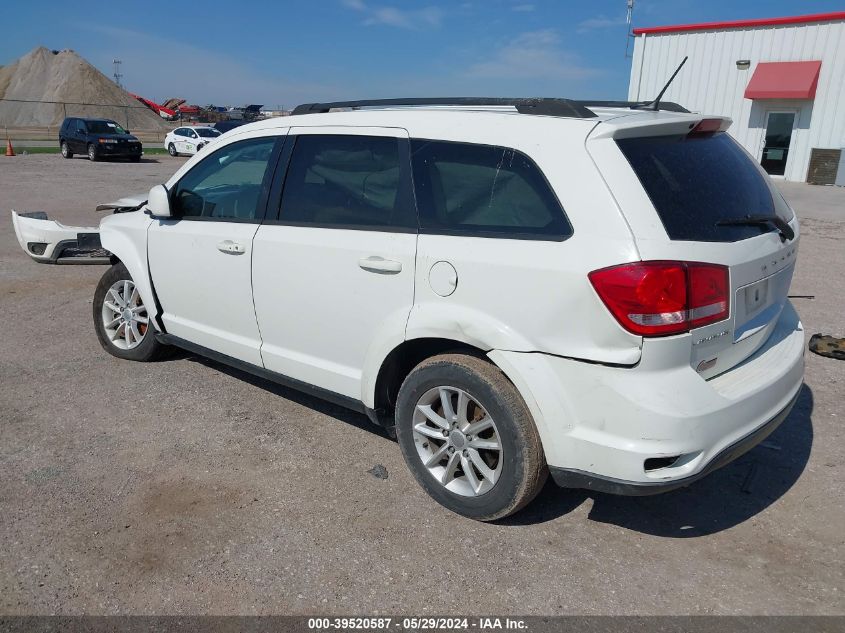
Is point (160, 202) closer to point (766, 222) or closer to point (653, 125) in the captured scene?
point (653, 125)

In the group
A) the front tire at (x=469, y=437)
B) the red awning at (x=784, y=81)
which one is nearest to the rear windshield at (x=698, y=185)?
the front tire at (x=469, y=437)

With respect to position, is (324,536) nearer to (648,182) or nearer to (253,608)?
(253,608)

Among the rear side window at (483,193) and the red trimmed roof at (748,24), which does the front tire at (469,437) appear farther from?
the red trimmed roof at (748,24)

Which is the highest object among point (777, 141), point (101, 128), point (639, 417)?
point (101, 128)

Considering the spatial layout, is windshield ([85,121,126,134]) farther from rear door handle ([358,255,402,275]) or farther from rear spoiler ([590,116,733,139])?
rear spoiler ([590,116,733,139])

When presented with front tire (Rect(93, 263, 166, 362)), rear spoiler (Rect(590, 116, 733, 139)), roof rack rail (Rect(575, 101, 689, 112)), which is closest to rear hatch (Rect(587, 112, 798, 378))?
rear spoiler (Rect(590, 116, 733, 139))

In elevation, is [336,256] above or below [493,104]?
below

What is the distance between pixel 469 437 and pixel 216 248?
197cm

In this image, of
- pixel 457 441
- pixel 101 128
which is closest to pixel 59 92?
pixel 101 128

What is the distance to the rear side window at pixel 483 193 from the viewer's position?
2.86m

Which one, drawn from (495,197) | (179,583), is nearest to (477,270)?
(495,197)

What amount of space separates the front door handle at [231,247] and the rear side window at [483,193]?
3.98 ft

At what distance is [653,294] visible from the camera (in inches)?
101

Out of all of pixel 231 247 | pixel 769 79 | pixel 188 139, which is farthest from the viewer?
pixel 188 139
